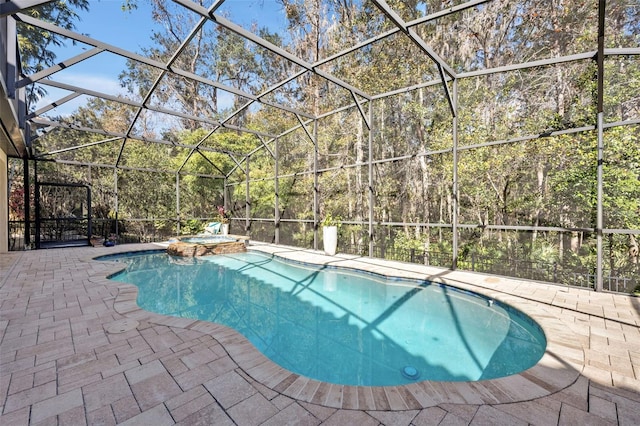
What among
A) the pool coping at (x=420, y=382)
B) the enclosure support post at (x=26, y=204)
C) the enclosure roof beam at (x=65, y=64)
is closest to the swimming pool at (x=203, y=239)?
the enclosure support post at (x=26, y=204)

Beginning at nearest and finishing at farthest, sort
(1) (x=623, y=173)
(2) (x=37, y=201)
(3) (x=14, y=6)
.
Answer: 1. (3) (x=14, y=6)
2. (1) (x=623, y=173)
3. (2) (x=37, y=201)

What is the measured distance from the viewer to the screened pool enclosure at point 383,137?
15.7 ft

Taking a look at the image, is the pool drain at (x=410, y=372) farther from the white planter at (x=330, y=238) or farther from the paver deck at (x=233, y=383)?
the white planter at (x=330, y=238)

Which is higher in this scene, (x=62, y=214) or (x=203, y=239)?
(x=62, y=214)

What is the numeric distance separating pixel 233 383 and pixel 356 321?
232 cm

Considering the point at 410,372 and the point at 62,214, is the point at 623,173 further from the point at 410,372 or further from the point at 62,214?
the point at 62,214

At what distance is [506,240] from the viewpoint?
682 centimetres

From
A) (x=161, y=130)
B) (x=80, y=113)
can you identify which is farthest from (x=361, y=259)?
(x=80, y=113)

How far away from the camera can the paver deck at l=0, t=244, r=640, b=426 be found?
162 cm

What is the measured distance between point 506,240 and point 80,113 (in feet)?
83.7

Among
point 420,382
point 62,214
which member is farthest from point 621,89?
point 62,214

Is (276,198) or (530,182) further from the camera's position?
(276,198)

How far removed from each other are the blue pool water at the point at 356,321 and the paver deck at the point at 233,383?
22.9 inches

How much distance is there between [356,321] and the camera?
390 cm
